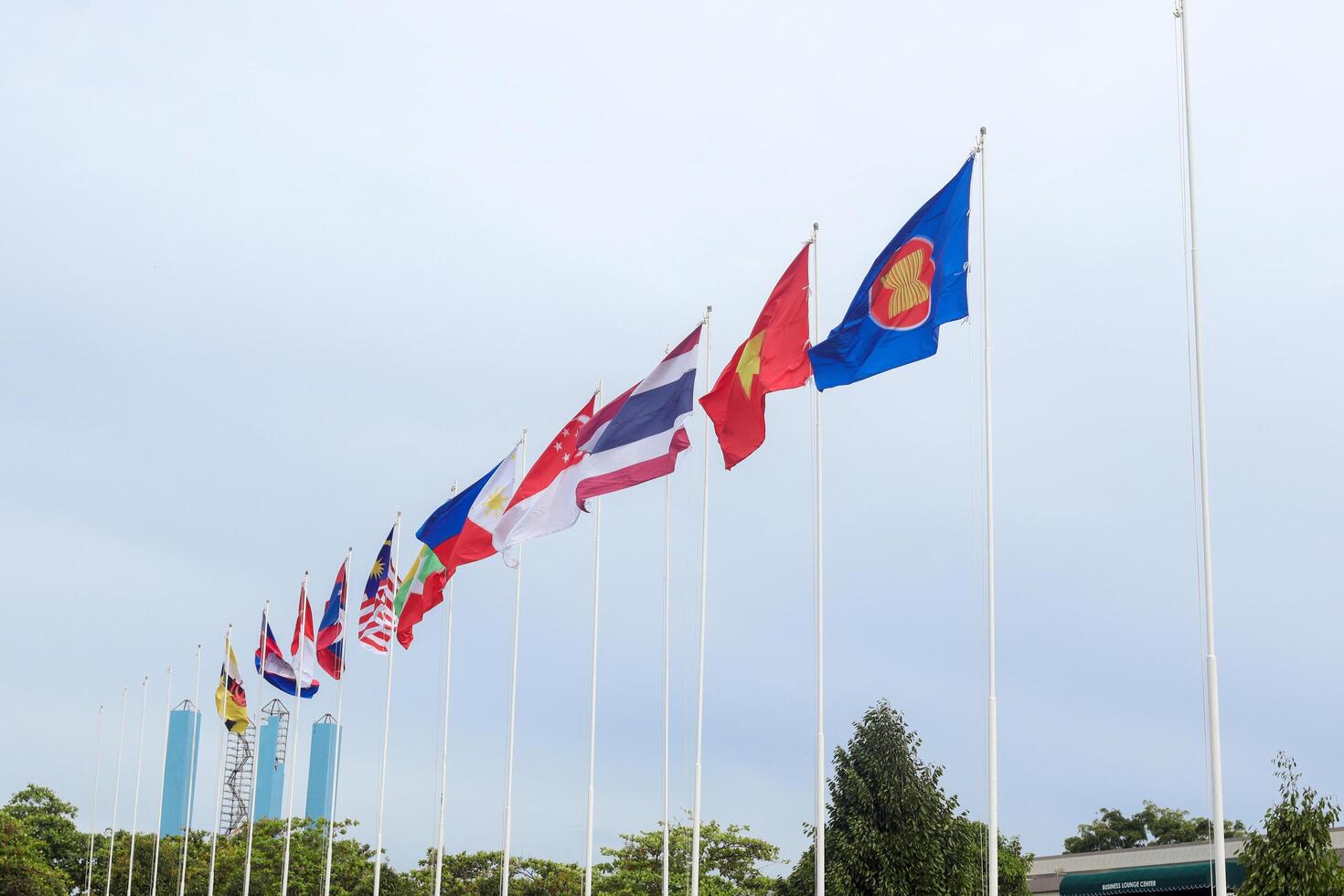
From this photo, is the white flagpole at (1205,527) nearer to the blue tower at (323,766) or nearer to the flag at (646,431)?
the flag at (646,431)

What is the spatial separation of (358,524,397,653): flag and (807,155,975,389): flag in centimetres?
2007

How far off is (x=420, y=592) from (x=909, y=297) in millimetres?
17903

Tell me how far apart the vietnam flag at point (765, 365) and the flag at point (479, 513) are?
27.3 ft

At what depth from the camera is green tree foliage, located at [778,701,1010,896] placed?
27.3m

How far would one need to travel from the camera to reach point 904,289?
835 inches

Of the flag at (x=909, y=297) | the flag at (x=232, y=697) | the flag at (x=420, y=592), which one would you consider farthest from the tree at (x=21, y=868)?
the flag at (x=909, y=297)

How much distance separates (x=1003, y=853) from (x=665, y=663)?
55.6 feet

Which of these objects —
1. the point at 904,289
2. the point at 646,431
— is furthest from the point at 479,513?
the point at 904,289

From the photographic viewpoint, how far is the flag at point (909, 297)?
68.1 feet

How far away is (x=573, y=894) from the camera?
5809cm

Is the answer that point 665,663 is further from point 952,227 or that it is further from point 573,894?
point 573,894

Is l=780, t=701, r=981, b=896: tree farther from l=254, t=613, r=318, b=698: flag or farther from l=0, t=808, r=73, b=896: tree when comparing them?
l=0, t=808, r=73, b=896: tree

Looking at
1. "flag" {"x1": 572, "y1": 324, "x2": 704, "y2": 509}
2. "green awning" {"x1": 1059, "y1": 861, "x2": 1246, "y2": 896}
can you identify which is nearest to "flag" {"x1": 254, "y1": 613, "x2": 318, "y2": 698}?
"flag" {"x1": 572, "y1": 324, "x2": 704, "y2": 509}

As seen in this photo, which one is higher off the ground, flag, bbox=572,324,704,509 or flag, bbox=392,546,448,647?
flag, bbox=572,324,704,509
